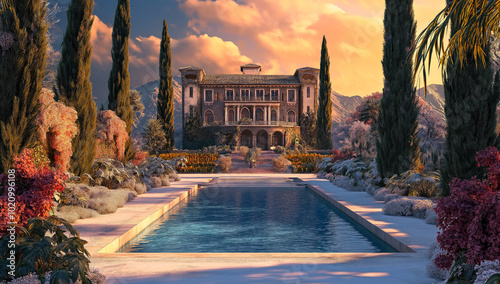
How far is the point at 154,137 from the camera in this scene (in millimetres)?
32438

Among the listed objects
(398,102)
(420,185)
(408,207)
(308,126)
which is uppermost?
(308,126)

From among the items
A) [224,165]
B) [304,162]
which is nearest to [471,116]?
[224,165]

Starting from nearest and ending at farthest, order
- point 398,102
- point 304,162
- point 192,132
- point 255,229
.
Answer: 1. point 255,229
2. point 398,102
3. point 304,162
4. point 192,132

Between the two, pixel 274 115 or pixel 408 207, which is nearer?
pixel 408 207

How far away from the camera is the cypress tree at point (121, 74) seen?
1712 cm

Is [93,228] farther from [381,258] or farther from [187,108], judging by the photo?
[187,108]

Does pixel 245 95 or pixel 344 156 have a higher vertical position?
pixel 245 95

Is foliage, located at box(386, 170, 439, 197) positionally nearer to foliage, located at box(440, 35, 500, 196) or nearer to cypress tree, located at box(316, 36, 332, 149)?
foliage, located at box(440, 35, 500, 196)

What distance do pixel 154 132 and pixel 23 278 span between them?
94.5ft

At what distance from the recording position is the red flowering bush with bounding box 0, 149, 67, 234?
14.9 ft

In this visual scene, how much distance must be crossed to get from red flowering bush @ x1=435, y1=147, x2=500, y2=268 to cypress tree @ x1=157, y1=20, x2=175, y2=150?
3148 centimetres

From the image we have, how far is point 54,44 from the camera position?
31.8 meters

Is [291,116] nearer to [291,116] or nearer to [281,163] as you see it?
[291,116]

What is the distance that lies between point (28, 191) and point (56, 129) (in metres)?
6.03
